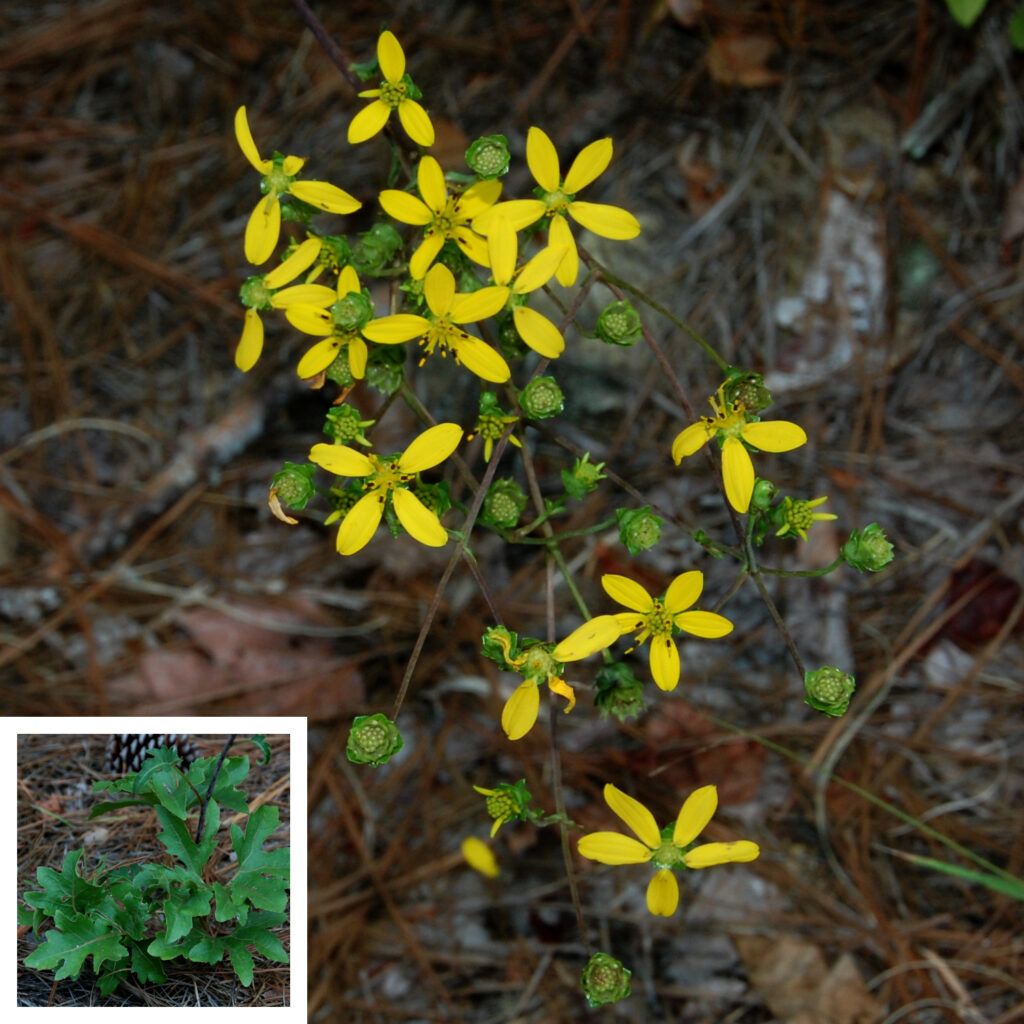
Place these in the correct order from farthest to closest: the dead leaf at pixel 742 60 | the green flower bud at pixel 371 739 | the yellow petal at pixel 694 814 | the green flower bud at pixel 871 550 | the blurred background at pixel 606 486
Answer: the dead leaf at pixel 742 60, the blurred background at pixel 606 486, the yellow petal at pixel 694 814, the green flower bud at pixel 871 550, the green flower bud at pixel 371 739

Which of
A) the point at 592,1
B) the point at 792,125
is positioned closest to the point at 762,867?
the point at 792,125

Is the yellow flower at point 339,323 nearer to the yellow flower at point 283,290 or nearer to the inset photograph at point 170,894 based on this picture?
the yellow flower at point 283,290

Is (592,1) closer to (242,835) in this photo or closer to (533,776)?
(533,776)

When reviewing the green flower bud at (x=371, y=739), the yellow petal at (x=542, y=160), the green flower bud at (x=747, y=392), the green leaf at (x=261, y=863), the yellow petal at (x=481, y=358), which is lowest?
the green leaf at (x=261, y=863)

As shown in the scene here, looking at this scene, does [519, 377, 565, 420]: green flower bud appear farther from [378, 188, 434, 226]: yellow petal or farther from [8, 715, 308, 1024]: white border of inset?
[8, 715, 308, 1024]: white border of inset

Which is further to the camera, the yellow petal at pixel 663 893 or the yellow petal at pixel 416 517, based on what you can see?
the yellow petal at pixel 663 893

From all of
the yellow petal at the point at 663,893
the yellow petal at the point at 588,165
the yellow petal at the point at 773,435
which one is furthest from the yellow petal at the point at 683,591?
the yellow petal at the point at 588,165
